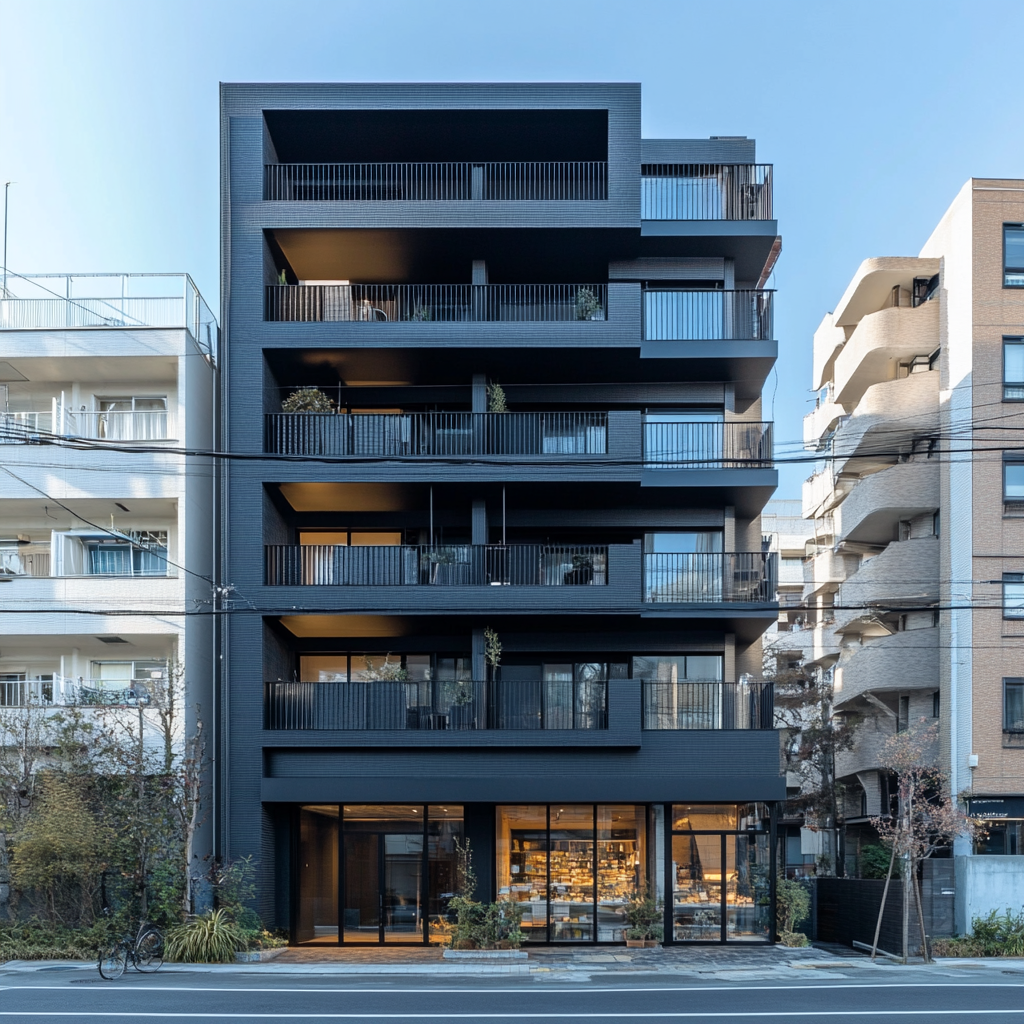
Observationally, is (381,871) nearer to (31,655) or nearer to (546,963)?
(546,963)

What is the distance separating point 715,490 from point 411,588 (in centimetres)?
746

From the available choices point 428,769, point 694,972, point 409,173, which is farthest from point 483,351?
point 694,972

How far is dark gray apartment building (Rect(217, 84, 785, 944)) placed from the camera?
82.8ft

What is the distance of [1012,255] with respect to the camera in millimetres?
28844

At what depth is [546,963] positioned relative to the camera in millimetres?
21750

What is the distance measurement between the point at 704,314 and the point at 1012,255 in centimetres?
829

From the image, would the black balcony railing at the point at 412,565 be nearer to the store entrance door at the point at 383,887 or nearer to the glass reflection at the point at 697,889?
the store entrance door at the point at 383,887

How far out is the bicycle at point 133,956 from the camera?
19.7 m

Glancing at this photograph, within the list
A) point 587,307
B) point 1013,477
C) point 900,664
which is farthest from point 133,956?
point 1013,477

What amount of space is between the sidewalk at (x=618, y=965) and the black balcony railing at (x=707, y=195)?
54.5ft

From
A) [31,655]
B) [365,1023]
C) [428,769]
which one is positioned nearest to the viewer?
[365,1023]

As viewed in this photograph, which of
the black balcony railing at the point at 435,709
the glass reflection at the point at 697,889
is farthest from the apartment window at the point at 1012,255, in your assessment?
the glass reflection at the point at 697,889

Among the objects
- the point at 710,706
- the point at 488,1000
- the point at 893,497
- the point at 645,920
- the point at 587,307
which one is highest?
the point at 587,307

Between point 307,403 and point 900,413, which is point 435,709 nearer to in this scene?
point 307,403
